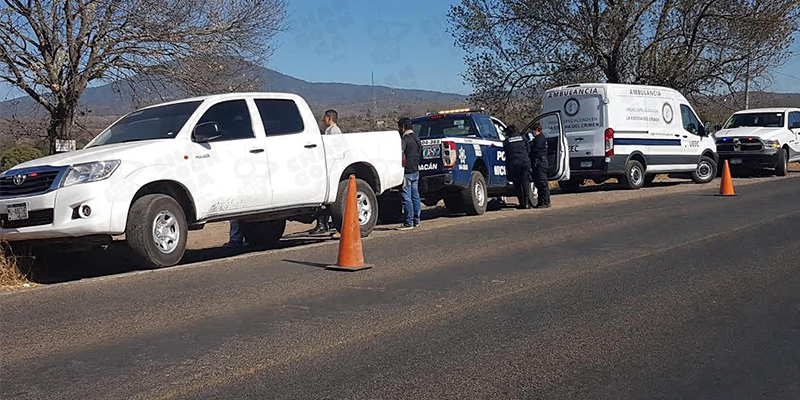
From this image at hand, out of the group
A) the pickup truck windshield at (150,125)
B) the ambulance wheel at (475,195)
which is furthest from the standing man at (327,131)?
the pickup truck windshield at (150,125)

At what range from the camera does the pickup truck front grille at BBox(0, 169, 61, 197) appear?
8.69m

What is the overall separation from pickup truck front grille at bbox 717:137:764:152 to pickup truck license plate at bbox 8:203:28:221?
846 inches

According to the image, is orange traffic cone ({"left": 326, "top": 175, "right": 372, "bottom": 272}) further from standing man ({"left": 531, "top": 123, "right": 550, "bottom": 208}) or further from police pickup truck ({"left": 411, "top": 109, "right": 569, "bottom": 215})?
standing man ({"left": 531, "top": 123, "right": 550, "bottom": 208})

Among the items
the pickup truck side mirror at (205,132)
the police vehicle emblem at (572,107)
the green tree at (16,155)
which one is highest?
the police vehicle emblem at (572,107)

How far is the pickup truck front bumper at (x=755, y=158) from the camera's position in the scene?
2458 centimetres

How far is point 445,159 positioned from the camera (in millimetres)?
14406

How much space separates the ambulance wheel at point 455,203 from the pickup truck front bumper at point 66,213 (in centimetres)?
778

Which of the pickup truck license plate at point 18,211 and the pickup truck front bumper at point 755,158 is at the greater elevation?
the pickup truck license plate at point 18,211

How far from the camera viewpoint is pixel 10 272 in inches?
346

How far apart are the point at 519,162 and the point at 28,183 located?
9483 millimetres

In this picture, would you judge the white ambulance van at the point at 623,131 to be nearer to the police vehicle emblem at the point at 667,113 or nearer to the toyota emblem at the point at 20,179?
the police vehicle emblem at the point at 667,113

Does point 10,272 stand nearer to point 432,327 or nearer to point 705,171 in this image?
point 432,327

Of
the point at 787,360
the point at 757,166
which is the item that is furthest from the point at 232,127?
the point at 757,166

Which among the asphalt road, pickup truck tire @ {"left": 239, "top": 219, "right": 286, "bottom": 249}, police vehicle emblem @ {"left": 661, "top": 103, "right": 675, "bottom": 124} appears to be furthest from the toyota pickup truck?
Result: pickup truck tire @ {"left": 239, "top": 219, "right": 286, "bottom": 249}
